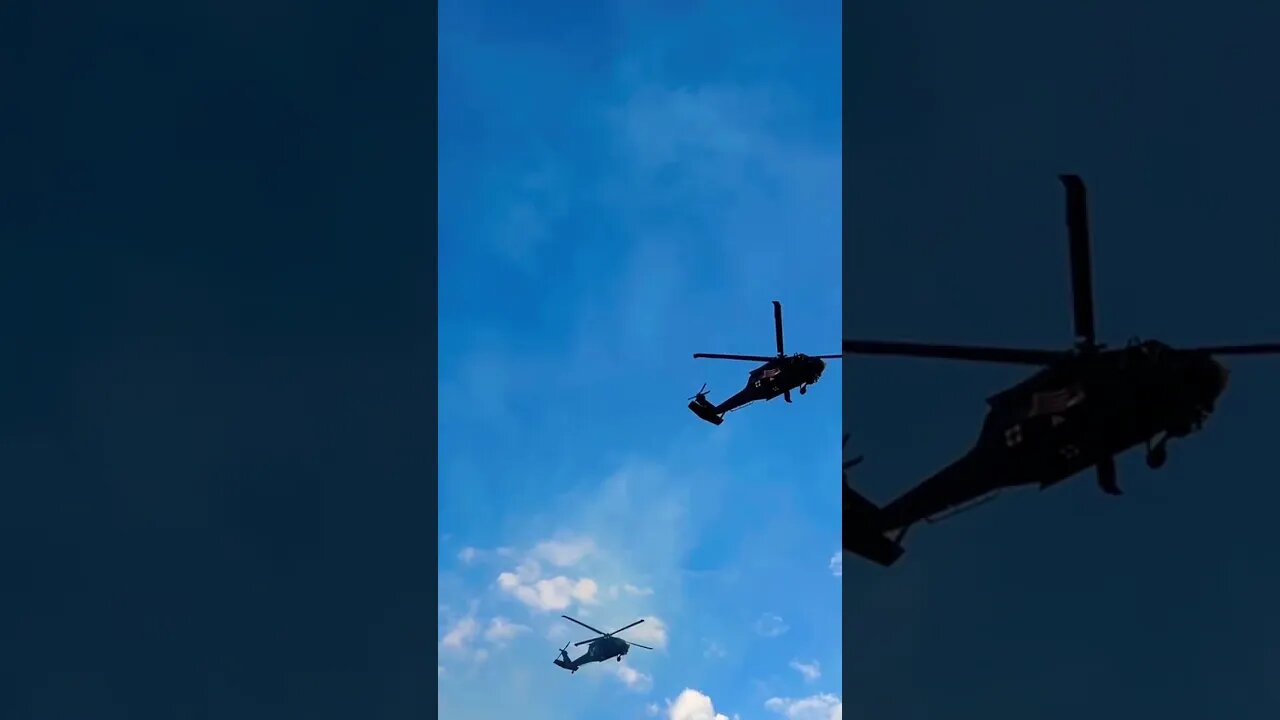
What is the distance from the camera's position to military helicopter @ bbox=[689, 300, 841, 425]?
36.4 ft

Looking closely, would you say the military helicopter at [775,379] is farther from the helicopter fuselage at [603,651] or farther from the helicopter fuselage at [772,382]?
the helicopter fuselage at [603,651]
